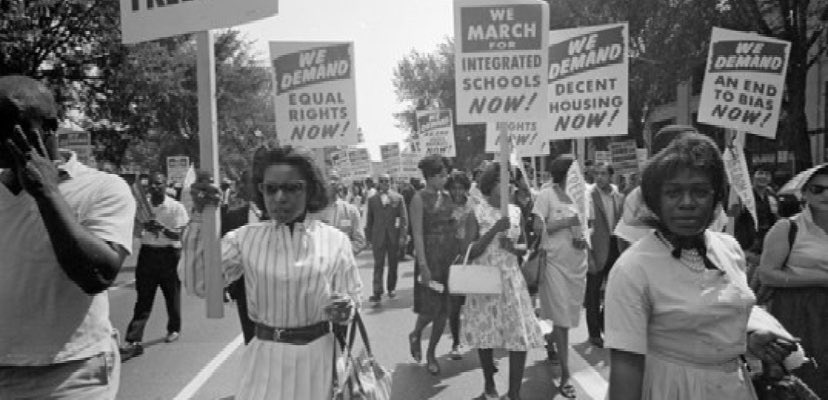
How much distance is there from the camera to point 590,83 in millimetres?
9555

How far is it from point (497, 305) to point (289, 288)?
125 inches

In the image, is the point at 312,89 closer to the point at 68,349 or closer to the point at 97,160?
the point at 68,349

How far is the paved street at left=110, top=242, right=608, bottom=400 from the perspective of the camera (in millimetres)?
6691

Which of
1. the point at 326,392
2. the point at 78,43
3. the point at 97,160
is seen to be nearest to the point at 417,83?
the point at 97,160

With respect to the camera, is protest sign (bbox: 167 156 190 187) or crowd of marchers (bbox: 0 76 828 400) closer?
crowd of marchers (bbox: 0 76 828 400)

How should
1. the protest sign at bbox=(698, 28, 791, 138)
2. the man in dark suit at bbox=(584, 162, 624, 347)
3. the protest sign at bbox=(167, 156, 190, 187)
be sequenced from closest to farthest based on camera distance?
the man in dark suit at bbox=(584, 162, 624, 347)
the protest sign at bbox=(698, 28, 791, 138)
the protest sign at bbox=(167, 156, 190, 187)

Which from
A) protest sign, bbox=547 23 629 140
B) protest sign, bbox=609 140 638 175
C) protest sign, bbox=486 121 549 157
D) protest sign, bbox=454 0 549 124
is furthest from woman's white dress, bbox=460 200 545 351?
protest sign, bbox=609 140 638 175

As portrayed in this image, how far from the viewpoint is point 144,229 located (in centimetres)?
869

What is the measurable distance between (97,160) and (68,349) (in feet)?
89.7

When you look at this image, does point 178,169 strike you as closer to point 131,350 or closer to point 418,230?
point 131,350

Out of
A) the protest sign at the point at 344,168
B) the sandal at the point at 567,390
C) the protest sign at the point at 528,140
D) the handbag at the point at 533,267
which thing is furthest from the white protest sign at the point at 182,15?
the protest sign at the point at 344,168

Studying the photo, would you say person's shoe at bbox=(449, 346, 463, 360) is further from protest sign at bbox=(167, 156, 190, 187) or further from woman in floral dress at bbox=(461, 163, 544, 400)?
protest sign at bbox=(167, 156, 190, 187)

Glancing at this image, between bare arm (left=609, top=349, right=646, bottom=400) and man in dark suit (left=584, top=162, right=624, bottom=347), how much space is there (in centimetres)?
581

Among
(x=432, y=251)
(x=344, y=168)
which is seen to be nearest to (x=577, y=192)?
(x=432, y=251)
